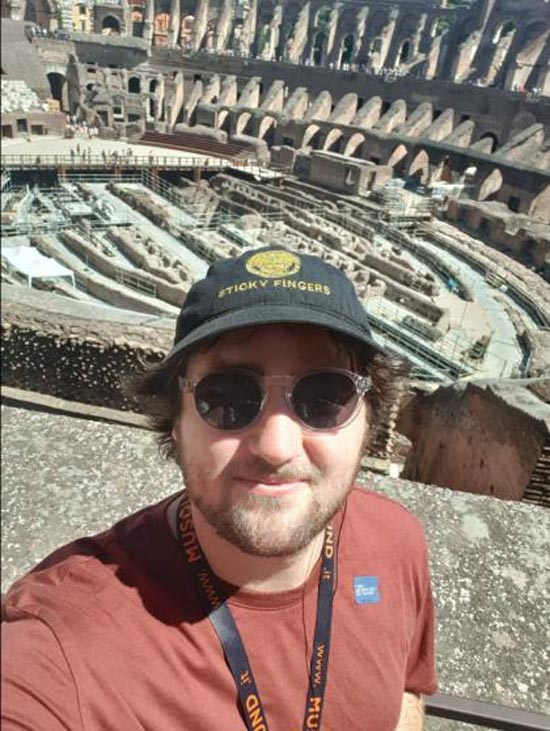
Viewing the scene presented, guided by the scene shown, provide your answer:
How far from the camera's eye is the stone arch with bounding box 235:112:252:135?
31.1 meters

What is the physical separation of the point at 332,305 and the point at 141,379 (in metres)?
0.71

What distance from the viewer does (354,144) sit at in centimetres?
2812

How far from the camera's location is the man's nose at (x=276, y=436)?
1.38 metres

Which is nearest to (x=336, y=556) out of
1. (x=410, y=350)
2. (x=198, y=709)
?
(x=198, y=709)

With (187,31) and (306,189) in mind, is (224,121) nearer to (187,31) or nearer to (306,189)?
(306,189)

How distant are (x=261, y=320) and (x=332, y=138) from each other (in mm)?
30127

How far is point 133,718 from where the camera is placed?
128 centimetres

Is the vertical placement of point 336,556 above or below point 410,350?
above

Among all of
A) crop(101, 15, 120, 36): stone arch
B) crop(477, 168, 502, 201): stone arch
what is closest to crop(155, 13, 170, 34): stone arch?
crop(101, 15, 120, 36): stone arch

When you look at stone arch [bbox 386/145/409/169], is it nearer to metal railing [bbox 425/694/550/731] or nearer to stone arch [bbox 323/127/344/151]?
stone arch [bbox 323/127/344/151]

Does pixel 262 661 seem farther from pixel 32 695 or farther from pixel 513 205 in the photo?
pixel 513 205

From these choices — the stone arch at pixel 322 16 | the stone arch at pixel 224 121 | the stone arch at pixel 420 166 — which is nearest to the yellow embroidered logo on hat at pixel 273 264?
the stone arch at pixel 420 166

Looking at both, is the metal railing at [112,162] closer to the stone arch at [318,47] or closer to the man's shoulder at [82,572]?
the stone arch at [318,47]

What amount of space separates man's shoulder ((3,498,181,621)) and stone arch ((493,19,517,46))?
37.4 metres
